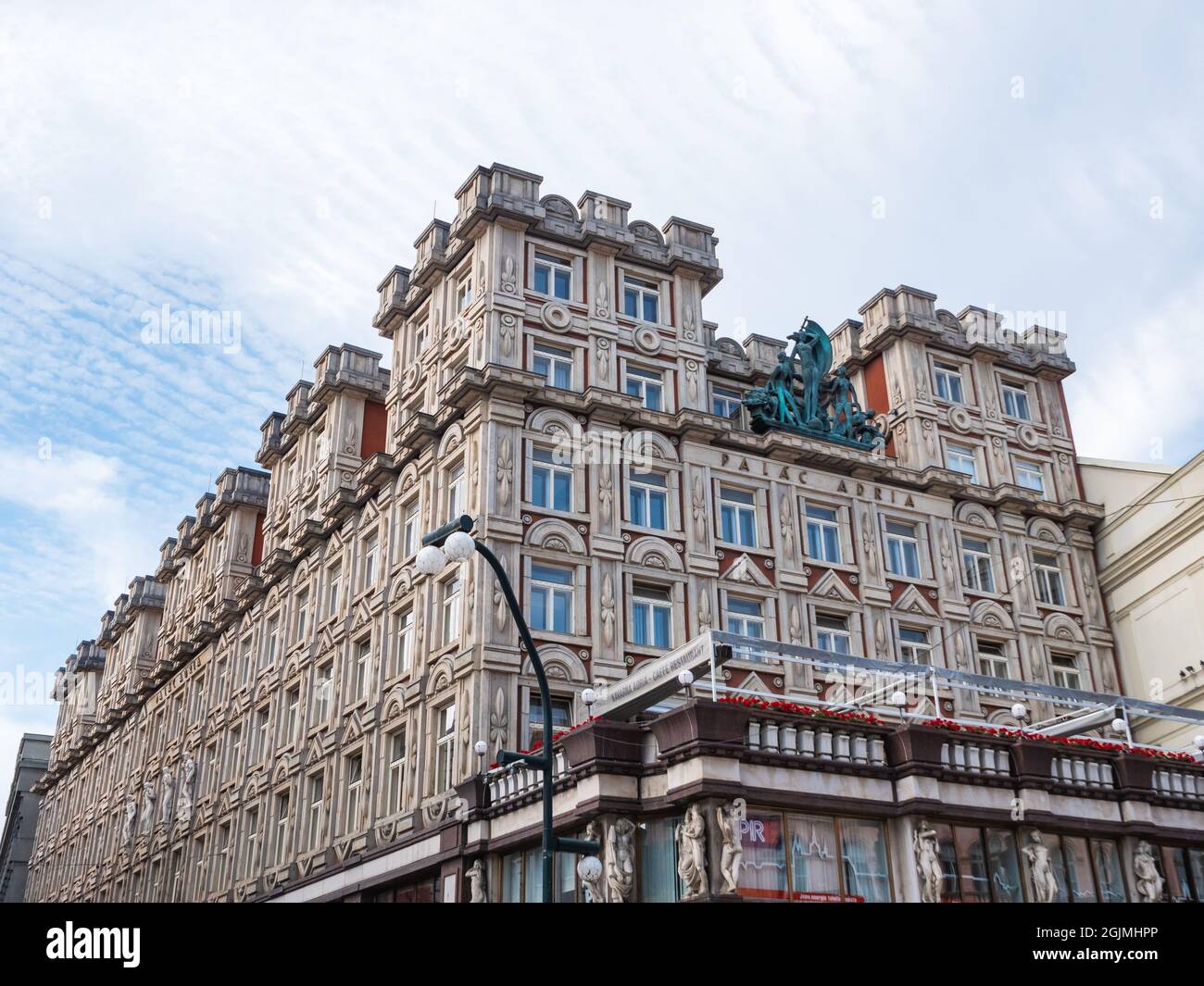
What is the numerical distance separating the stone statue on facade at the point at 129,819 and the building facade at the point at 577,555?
4.03 metres

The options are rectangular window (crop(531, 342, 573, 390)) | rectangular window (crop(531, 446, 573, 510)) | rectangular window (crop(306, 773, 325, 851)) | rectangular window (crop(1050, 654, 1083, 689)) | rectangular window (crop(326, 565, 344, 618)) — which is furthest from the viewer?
rectangular window (crop(326, 565, 344, 618))

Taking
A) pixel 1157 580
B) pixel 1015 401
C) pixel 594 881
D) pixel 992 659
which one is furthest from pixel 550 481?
pixel 1157 580

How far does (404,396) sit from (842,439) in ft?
48.0

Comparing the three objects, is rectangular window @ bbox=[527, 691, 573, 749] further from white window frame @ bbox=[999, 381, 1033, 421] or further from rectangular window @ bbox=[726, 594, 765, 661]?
white window frame @ bbox=[999, 381, 1033, 421]

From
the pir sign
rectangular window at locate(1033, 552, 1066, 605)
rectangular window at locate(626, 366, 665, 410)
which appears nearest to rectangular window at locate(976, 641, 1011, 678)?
rectangular window at locate(1033, 552, 1066, 605)

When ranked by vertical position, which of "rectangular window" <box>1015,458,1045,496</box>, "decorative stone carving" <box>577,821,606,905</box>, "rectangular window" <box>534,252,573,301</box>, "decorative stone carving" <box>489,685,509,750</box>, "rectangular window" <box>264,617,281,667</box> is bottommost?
"decorative stone carving" <box>577,821,606,905</box>

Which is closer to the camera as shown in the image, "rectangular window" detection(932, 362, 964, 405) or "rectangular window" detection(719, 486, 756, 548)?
"rectangular window" detection(719, 486, 756, 548)

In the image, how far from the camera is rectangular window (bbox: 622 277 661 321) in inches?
1642

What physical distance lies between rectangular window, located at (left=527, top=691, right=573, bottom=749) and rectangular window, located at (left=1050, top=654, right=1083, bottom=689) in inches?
688

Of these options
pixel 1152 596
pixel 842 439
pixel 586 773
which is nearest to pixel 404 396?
pixel 842 439

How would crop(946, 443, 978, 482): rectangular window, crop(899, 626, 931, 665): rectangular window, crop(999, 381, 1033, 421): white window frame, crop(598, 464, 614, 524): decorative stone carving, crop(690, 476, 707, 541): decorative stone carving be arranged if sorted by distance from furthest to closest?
1. crop(999, 381, 1033, 421): white window frame
2. crop(946, 443, 978, 482): rectangular window
3. crop(899, 626, 931, 665): rectangular window
4. crop(690, 476, 707, 541): decorative stone carving
5. crop(598, 464, 614, 524): decorative stone carving

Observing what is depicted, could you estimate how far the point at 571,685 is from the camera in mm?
33812

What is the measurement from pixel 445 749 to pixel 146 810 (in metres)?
27.7
